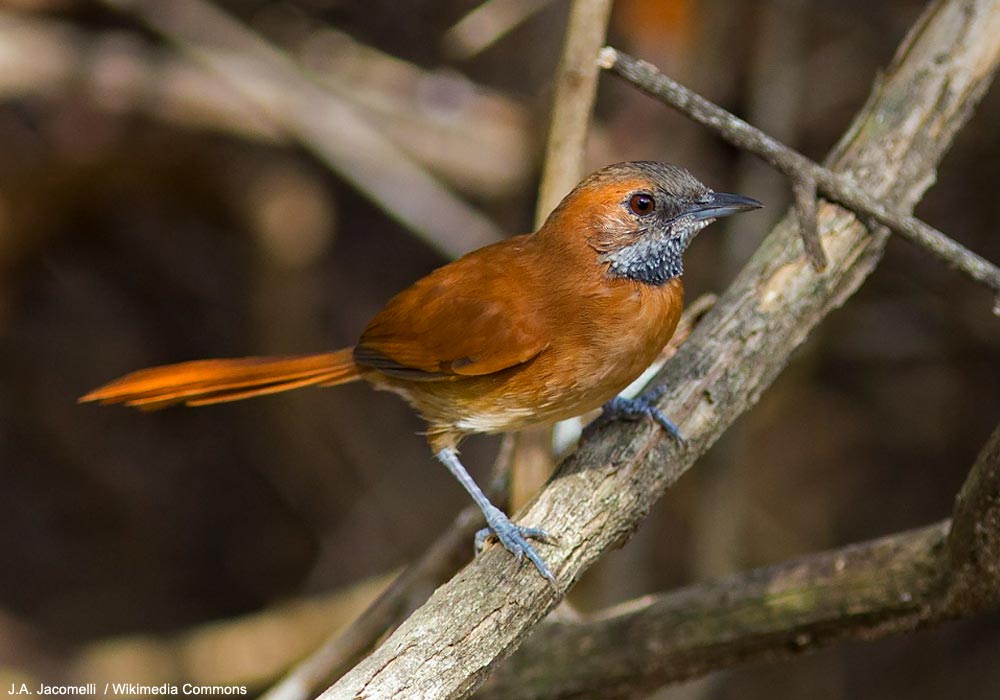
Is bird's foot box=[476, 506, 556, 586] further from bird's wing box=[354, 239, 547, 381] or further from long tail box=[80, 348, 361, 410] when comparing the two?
long tail box=[80, 348, 361, 410]

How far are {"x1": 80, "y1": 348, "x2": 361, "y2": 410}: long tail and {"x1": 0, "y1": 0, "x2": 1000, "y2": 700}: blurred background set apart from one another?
4.45 ft

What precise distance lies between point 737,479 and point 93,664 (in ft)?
9.70

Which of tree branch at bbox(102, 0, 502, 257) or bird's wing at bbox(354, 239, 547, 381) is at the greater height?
tree branch at bbox(102, 0, 502, 257)

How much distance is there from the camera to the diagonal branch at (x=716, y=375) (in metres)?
2.21

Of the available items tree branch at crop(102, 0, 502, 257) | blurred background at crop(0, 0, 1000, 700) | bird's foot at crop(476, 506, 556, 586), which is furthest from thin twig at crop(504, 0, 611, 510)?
tree branch at crop(102, 0, 502, 257)

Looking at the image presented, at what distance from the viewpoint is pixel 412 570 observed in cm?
325

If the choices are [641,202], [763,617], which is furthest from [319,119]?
[763,617]

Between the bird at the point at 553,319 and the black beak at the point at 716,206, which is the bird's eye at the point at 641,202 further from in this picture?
the black beak at the point at 716,206

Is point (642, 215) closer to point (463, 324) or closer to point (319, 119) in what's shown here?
point (463, 324)

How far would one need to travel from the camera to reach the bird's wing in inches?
118

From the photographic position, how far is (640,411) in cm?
285

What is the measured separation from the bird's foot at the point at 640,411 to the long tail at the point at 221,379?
2.79 ft

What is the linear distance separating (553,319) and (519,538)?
2.29 feet

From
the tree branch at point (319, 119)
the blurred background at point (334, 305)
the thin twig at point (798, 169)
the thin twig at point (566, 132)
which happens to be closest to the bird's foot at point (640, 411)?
the thin twig at point (566, 132)
